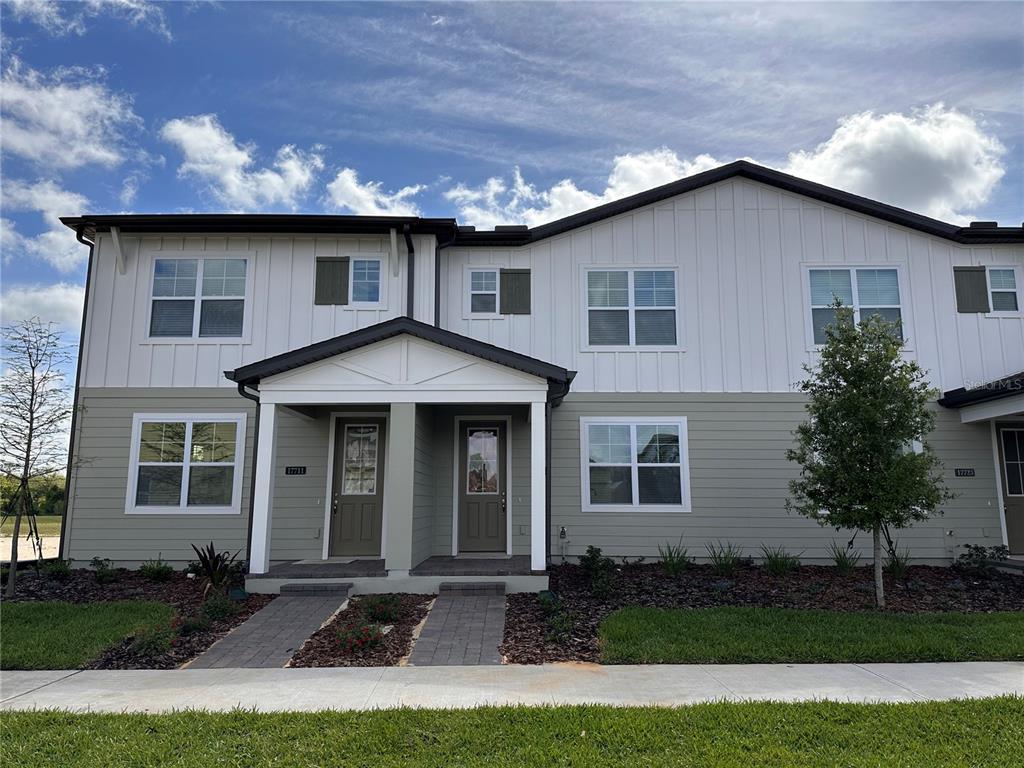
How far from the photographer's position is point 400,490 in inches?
362

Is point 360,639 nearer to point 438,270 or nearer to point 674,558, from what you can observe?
point 674,558

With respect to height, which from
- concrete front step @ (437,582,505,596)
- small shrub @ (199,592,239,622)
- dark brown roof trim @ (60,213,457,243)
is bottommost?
small shrub @ (199,592,239,622)

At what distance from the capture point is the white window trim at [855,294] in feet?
37.9

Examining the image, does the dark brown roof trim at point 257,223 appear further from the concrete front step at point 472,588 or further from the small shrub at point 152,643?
the small shrub at point 152,643

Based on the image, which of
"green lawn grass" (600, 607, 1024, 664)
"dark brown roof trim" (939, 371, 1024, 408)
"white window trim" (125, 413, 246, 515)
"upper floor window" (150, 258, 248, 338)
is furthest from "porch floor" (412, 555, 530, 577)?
"dark brown roof trim" (939, 371, 1024, 408)

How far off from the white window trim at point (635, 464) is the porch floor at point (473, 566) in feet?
A: 5.11

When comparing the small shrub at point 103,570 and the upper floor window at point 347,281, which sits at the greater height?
the upper floor window at point 347,281

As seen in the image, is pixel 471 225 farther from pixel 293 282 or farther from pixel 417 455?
pixel 417 455

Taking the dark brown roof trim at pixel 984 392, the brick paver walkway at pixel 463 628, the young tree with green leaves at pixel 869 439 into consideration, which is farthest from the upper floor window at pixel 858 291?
the brick paver walkway at pixel 463 628

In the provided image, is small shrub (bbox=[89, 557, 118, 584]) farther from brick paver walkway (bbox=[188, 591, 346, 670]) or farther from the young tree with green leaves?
the young tree with green leaves

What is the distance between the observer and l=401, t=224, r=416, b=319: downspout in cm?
1132

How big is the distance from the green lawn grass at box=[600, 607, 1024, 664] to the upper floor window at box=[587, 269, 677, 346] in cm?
513

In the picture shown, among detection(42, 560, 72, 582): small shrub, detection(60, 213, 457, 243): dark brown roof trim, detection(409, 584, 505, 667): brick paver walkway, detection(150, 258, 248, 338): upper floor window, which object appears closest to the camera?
detection(409, 584, 505, 667): brick paver walkway

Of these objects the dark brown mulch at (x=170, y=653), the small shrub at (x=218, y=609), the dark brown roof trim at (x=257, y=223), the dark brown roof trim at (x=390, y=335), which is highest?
the dark brown roof trim at (x=257, y=223)
